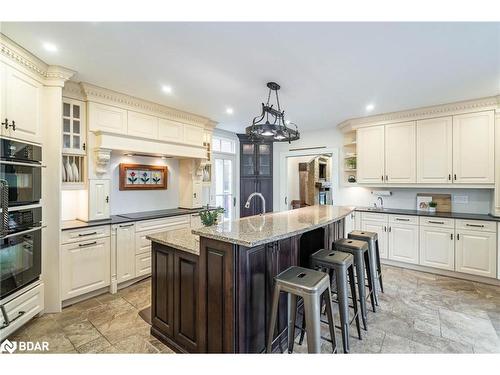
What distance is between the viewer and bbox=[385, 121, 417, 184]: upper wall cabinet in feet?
13.4

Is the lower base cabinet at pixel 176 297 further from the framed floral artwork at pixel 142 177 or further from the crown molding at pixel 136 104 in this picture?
the crown molding at pixel 136 104

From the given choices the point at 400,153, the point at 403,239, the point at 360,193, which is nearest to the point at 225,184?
the point at 360,193

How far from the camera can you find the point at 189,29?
6.27 feet

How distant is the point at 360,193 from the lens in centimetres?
498

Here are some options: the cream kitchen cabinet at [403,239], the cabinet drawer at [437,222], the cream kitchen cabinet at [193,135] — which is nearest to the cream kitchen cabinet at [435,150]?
the cabinet drawer at [437,222]

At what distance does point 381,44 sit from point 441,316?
2793 millimetres

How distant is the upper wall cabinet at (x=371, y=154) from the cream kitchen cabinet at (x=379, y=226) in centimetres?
63

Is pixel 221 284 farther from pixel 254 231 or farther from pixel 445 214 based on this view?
pixel 445 214

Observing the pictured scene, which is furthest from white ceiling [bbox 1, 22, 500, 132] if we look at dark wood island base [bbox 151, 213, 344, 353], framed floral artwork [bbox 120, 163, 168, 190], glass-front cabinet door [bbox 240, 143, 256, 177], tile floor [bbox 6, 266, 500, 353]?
tile floor [bbox 6, 266, 500, 353]

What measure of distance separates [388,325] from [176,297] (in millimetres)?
2080

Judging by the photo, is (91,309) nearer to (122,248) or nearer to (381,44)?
(122,248)

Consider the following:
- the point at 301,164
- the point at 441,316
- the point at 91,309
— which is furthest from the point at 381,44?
the point at 301,164

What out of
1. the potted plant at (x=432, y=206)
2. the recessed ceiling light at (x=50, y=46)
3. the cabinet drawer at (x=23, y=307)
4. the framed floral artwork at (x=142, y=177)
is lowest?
the cabinet drawer at (x=23, y=307)

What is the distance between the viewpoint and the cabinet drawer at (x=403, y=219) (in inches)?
155
